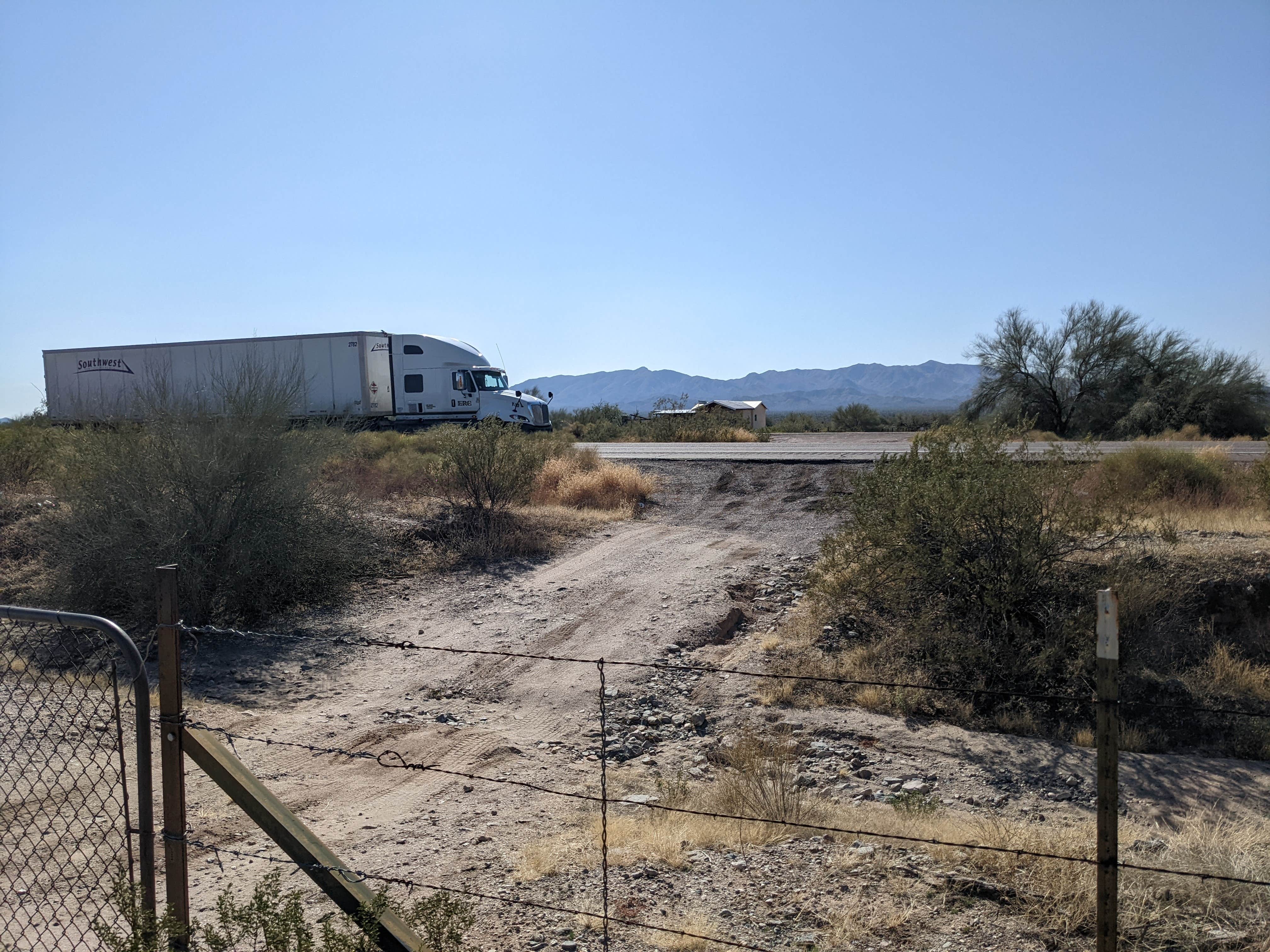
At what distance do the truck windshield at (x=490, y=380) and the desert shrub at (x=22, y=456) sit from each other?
606 inches

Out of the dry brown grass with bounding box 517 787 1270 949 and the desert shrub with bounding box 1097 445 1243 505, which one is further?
the desert shrub with bounding box 1097 445 1243 505

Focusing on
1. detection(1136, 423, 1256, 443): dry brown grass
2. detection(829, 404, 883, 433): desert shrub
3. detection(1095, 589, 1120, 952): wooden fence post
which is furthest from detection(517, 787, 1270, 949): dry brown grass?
detection(829, 404, 883, 433): desert shrub

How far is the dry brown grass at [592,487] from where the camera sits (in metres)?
19.1

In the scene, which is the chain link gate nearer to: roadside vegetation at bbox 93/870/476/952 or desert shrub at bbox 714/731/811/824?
roadside vegetation at bbox 93/870/476/952

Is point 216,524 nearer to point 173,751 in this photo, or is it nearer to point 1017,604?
point 173,751

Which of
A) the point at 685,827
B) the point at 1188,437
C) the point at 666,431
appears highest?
the point at 666,431

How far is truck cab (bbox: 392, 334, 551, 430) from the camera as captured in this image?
31.1 meters

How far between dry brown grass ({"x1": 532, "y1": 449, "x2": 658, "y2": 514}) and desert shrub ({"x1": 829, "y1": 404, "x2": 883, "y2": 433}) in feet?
93.6

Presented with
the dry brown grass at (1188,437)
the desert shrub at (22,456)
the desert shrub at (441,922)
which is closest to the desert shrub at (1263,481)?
the desert shrub at (441,922)

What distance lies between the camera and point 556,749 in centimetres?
760

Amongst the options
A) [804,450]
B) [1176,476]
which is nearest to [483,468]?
[804,450]

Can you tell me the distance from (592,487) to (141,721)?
53.2ft

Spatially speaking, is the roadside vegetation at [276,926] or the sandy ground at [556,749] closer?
the roadside vegetation at [276,926]

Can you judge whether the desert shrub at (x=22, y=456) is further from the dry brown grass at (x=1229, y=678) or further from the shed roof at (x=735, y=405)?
the shed roof at (x=735, y=405)
